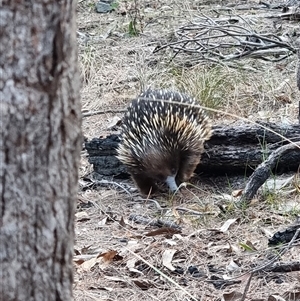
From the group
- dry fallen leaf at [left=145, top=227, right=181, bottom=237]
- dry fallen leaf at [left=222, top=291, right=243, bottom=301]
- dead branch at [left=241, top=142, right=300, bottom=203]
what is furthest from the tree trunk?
dead branch at [left=241, top=142, right=300, bottom=203]

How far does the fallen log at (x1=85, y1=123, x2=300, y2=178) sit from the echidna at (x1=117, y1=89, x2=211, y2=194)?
5.0 inches

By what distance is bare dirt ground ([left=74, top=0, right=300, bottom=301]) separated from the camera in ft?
9.68

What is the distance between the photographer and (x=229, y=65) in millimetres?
6297

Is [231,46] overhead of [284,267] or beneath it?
overhead

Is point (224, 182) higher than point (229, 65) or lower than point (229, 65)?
lower

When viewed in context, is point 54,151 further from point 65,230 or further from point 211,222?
point 211,222

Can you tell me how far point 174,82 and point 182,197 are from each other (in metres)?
1.72

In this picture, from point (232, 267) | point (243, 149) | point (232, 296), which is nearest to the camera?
point (232, 296)

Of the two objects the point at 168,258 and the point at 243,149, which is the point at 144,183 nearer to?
the point at 243,149

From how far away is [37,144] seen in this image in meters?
1.40

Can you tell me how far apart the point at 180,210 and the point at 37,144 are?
2.75 meters

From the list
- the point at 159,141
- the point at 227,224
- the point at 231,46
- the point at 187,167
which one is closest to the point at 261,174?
the point at 227,224

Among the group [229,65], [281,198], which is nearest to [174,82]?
[229,65]

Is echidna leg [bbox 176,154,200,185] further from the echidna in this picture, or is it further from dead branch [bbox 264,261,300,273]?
dead branch [bbox 264,261,300,273]
